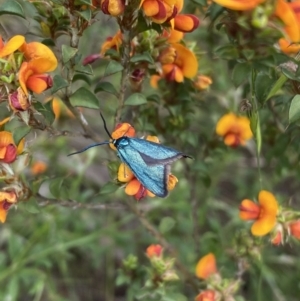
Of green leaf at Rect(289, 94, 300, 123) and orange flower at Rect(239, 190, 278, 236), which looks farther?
orange flower at Rect(239, 190, 278, 236)

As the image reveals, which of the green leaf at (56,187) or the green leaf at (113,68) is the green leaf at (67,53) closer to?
the green leaf at (113,68)

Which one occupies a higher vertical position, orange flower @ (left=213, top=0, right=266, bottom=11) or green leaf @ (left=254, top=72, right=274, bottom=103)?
orange flower @ (left=213, top=0, right=266, bottom=11)

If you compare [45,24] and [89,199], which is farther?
[89,199]

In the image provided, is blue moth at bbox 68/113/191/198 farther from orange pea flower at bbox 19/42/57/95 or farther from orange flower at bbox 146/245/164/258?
orange flower at bbox 146/245/164/258

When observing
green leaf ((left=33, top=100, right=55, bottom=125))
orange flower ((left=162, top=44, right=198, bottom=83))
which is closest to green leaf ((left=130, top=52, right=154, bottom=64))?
orange flower ((left=162, top=44, right=198, bottom=83))

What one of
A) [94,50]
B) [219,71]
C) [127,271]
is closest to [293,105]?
[127,271]

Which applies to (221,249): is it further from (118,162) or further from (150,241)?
(118,162)
